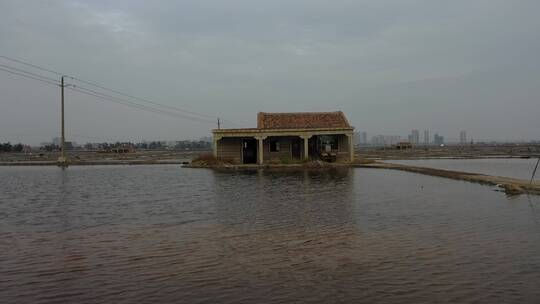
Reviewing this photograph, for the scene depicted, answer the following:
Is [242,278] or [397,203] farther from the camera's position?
[397,203]

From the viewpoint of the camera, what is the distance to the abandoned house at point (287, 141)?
128 feet

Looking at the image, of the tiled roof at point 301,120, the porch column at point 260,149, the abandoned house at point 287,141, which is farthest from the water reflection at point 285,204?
the tiled roof at point 301,120

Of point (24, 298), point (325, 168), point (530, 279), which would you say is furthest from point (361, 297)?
point (325, 168)

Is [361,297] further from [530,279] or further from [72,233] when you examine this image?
[72,233]

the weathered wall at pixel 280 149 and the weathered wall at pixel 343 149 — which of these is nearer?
the weathered wall at pixel 280 149

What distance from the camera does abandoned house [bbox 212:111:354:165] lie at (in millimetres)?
39062

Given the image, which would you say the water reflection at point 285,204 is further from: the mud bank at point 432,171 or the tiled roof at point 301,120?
the tiled roof at point 301,120

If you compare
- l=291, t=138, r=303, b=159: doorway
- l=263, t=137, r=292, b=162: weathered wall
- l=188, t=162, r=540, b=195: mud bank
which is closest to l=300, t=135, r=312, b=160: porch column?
l=188, t=162, r=540, b=195: mud bank

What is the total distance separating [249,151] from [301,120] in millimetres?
5446

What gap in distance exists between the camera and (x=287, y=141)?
40781mm

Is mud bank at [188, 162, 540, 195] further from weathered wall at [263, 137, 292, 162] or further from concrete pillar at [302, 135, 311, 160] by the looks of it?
weathered wall at [263, 137, 292, 162]

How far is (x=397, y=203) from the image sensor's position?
16.1 metres

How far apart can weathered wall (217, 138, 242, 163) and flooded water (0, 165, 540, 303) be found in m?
24.1

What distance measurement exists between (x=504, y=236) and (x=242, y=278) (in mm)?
6265
